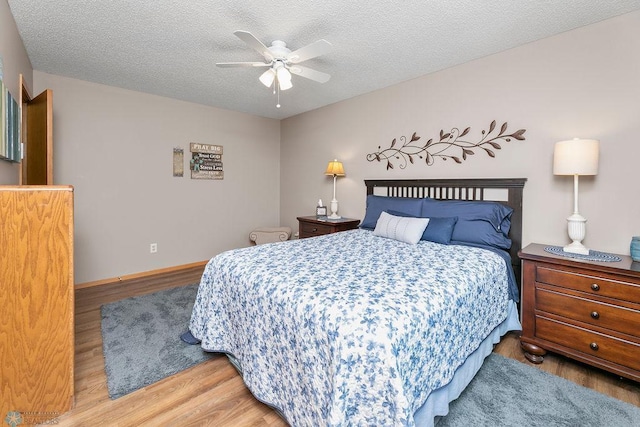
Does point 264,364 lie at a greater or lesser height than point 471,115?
lesser

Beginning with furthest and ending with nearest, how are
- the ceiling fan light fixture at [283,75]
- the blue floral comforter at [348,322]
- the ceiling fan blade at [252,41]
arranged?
the ceiling fan light fixture at [283,75]
the ceiling fan blade at [252,41]
the blue floral comforter at [348,322]

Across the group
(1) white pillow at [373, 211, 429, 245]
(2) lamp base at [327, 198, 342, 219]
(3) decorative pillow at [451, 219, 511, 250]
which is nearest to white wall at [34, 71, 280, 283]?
(2) lamp base at [327, 198, 342, 219]

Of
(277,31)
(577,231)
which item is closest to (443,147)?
(577,231)

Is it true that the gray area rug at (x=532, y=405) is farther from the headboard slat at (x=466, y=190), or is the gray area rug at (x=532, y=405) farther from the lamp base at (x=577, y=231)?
the headboard slat at (x=466, y=190)

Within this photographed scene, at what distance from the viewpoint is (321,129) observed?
4543 millimetres

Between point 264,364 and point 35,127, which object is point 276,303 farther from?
point 35,127

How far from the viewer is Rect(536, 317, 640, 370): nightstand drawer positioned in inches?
69.1

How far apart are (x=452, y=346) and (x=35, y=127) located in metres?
3.67

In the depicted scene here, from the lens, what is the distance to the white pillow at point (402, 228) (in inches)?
104

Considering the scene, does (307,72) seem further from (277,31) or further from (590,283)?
(590,283)

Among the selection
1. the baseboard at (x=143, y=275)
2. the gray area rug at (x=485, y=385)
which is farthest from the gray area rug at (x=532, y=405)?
the baseboard at (x=143, y=275)

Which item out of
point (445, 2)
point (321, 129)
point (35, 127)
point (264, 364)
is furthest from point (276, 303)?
point (321, 129)

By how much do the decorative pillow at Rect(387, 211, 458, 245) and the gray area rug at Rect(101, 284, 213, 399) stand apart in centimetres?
208

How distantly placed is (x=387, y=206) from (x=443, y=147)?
863 millimetres
